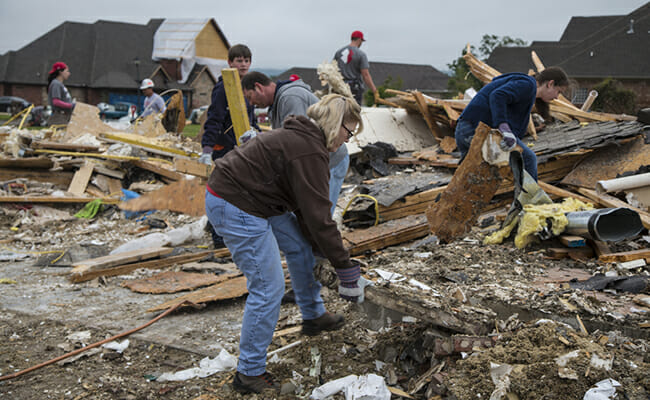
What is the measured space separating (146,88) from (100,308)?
7.29 metres

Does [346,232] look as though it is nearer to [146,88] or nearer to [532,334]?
[532,334]

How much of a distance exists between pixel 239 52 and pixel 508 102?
8.81 ft

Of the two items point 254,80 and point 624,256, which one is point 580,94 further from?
point 254,80

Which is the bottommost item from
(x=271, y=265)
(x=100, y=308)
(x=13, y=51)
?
A: (x=100, y=308)

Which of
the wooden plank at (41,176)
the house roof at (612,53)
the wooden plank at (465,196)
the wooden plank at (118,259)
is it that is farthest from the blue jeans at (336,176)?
the house roof at (612,53)

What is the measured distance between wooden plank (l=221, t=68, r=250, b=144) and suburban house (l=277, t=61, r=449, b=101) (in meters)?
46.8

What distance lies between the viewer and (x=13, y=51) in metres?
37.6

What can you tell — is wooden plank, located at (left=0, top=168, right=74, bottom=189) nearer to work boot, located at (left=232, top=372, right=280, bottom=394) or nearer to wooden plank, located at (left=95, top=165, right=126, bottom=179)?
wooden plank, located at (left=95, top=165, right=126, bottom=179)

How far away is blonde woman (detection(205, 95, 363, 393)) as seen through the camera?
254 centimetres

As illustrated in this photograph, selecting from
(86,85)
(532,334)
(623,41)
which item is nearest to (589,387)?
(532,334)

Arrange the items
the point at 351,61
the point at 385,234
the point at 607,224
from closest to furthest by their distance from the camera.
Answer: the point at 607,224 < the point at 385,234 < the point at 351,61

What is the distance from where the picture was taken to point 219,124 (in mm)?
5547

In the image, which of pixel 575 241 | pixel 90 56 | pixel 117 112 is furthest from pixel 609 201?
pixel 90 56

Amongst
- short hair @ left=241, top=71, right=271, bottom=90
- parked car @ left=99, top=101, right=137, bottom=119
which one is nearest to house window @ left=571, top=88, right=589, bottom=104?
parked car @ left=99, top=101, right=137, bottom=119
